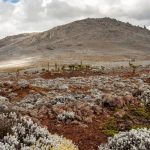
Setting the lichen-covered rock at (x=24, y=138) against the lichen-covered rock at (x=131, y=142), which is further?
the lichen-covered rock at (x=131, y=142)

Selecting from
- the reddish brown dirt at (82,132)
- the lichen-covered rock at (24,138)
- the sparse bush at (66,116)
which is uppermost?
the lichen-covered rock at (24,138)

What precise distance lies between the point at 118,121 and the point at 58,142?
5433 mm

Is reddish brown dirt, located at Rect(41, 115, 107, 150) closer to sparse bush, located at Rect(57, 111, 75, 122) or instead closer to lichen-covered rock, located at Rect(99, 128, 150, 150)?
sparse bush, located at Rect(57, 111, 75, 122)

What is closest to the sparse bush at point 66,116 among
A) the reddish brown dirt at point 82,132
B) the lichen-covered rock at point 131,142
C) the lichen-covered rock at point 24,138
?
the reddish brown dirt at point 82,132

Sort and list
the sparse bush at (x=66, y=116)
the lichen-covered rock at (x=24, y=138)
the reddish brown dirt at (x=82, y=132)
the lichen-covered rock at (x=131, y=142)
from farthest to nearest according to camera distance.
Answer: the sparse bush at (x=66, y=116) → the reddish brown dirt at (x=82, y=132) → the lichen-covered rock at (x=131, y=142) → the lichen-covered rock at (x=24, y=138)

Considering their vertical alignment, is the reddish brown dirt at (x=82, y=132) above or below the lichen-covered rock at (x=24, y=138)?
below

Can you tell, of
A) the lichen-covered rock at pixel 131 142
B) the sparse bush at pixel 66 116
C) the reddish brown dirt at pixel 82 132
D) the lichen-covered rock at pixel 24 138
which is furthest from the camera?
the sparse bush at pixel 66 116

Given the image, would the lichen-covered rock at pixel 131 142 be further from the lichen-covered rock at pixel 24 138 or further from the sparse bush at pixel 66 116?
the sparse bush at pixel 66 116

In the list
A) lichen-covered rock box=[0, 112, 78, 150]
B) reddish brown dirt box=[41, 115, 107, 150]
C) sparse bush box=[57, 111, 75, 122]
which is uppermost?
lichen-covered rock box=[0, 112, 78, 150]

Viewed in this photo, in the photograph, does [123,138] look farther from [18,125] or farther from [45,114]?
[45,114]

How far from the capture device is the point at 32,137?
33.9ft

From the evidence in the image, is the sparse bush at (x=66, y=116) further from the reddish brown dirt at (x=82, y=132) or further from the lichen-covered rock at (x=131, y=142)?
the lichen-covered rock at (x=131, y=142)

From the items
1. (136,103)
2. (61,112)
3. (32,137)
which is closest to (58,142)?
(32,137)

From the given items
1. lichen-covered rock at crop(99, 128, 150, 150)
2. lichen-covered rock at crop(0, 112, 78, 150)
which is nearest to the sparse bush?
lichen-covered rock at crop(0, 112, 78, 150)
